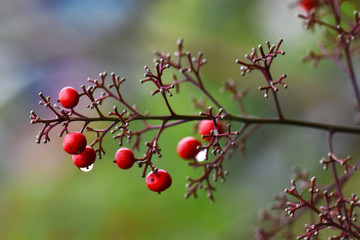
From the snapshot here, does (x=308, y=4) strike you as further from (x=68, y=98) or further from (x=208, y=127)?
(x=68, y=98)

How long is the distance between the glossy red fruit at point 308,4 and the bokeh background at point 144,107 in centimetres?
54

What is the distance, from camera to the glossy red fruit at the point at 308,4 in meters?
2.07

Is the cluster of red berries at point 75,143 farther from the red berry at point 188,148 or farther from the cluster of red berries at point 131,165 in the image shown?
the red berry at point 188,148

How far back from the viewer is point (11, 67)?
16.7ft

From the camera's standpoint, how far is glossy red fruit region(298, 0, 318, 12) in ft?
6.78

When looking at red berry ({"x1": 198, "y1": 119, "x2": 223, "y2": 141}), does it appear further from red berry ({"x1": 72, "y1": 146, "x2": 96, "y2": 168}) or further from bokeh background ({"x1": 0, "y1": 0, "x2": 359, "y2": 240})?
bokeh background ({"x1": 0, "y1": 0, "x2": 359, "y2": 240})

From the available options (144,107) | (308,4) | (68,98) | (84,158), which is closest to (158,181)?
(84,158)

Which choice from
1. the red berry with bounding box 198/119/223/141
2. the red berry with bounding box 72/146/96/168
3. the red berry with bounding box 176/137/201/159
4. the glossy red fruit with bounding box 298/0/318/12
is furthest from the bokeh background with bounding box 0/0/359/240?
the red berry with bounding box 72/146/96/168

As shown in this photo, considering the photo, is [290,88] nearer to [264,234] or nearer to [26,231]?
[264,234]

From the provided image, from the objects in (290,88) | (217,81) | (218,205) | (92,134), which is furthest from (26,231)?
(290,88)

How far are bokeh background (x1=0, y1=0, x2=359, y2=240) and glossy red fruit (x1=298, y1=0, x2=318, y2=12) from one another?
0.54 metres

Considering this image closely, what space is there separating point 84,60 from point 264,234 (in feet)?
11.3

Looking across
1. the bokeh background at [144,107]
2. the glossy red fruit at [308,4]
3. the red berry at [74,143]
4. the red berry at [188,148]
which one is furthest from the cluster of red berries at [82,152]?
the bokeh background at [144,107]

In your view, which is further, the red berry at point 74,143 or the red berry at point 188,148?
the red berry at point 188,148
